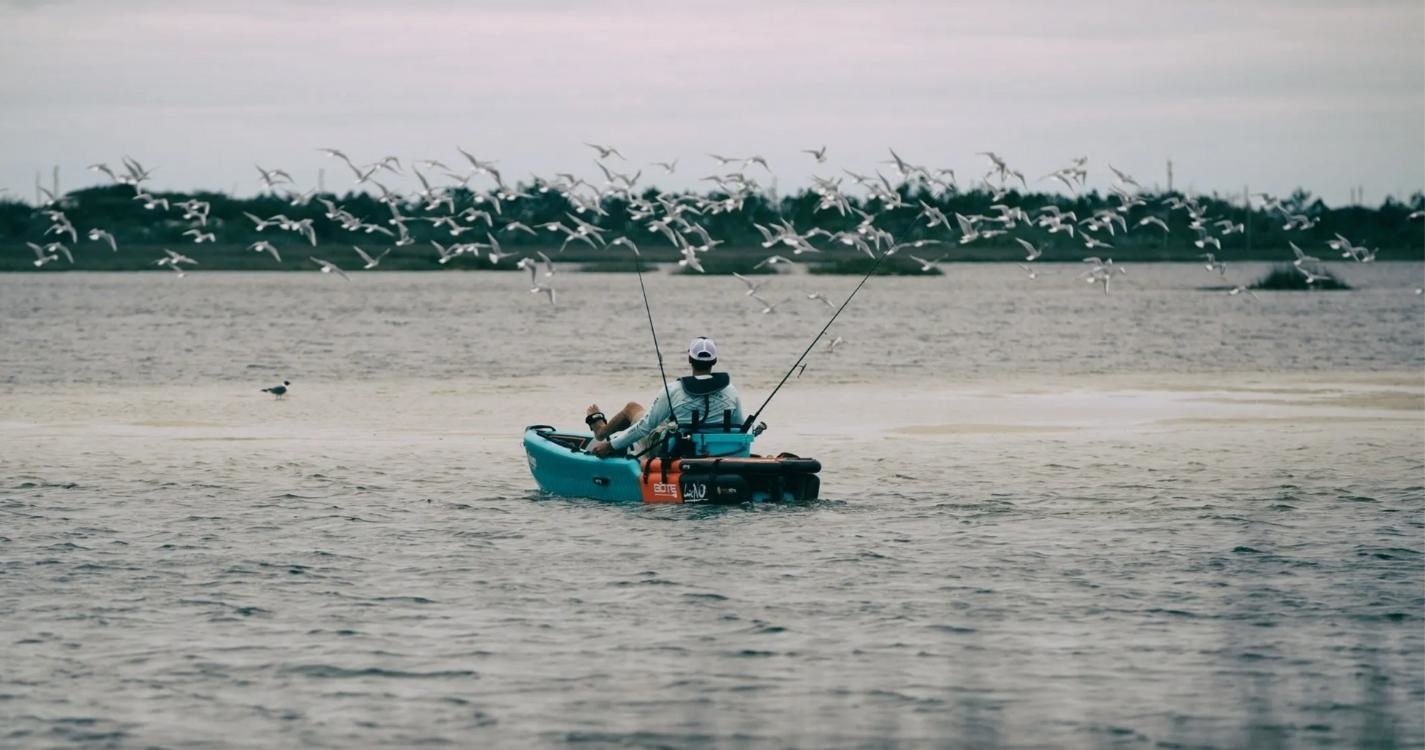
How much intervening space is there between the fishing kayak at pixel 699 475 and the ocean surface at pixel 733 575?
210mm

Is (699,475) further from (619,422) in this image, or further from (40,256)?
(40,256)

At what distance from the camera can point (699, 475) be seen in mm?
16609

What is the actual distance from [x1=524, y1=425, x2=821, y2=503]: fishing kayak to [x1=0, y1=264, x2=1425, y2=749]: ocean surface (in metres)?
0.21

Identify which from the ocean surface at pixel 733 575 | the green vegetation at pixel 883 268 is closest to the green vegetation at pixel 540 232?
the green vegetation at pixel 883 268

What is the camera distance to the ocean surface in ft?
33.0

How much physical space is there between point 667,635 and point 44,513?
23.7 feet

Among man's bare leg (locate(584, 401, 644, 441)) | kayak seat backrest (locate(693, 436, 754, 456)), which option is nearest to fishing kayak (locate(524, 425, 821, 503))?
kayak seat backrest (locate(693, 436, 754, 456))

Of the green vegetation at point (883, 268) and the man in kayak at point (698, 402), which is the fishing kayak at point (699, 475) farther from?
the green vegetation at point (883, 268)

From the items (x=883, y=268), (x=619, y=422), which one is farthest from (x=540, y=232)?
(x=619, y=422)

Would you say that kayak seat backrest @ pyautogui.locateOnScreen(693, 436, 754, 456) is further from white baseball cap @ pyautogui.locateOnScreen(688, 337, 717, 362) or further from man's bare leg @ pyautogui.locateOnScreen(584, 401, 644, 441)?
man's bare leg @ pyautogui.locateOnScreen(584, 401, 644, 441)

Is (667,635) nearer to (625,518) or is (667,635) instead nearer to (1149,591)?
(1149,591)

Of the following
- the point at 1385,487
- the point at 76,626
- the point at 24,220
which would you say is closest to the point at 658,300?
the point at 24,220

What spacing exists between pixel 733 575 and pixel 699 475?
8.92 feet

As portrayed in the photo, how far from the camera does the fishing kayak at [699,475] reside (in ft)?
54.2
